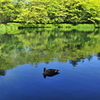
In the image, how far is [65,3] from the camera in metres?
60.7

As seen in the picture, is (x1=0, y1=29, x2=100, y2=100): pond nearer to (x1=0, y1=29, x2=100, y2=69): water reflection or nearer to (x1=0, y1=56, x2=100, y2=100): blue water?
(x1=0, y1=56, x2=100, y2=100): blue water

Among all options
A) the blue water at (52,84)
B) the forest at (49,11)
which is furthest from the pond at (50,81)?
the forest at (49,11)

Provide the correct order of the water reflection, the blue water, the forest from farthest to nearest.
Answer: the forest < the water reflection < the blue water

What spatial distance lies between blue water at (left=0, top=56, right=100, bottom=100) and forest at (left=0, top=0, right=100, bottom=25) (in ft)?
146

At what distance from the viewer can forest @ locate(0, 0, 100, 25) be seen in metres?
53.8

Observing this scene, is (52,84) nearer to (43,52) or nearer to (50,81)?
(50,81)

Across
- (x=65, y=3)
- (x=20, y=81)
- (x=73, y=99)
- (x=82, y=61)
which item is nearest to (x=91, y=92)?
(x=73, y=99)

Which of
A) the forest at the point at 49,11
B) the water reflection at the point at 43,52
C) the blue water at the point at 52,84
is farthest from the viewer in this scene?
the forest at the point at 49,11

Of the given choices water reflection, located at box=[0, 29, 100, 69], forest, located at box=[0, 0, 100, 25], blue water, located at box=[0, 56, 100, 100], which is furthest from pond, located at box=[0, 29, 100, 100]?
forest, located at box=[0, 0, 100, 25]

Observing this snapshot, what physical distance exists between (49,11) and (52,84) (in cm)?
5291

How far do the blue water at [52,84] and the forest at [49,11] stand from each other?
44.6 metres

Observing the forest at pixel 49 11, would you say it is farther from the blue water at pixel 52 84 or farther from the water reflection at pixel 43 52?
the blue water at pixel 52 84

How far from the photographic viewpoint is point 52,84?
7863mm

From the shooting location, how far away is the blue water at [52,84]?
6.74 m
